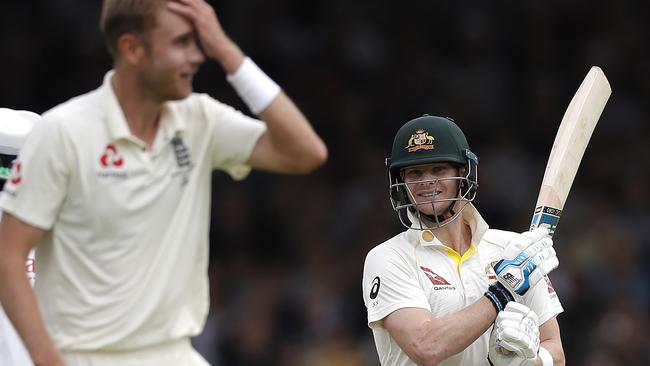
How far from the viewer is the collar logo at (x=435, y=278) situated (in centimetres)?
391

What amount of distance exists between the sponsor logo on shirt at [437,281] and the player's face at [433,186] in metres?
0.19

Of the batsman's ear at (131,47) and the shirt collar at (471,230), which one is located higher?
the batsman's ear at (131,47)

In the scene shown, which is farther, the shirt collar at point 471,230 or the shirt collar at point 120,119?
the shirt collar at point 471,230

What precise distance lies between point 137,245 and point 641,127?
673cm

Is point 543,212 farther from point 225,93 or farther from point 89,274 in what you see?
point 225,93

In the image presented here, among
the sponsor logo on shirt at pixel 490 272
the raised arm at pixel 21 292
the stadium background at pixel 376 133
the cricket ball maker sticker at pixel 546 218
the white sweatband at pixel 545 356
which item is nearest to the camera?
the raised arm at pixel 21 292

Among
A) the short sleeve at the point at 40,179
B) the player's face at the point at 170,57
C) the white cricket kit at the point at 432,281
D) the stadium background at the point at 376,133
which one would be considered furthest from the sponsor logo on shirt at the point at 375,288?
the stadium background at the point at 376,133

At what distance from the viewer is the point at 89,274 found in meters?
2.85

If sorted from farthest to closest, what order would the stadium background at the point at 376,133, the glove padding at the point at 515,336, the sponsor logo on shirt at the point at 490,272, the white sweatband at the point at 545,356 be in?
the stadium background at the point at 376,133, the sponsor logo on shirt at the point at 490,272, the white sweatband at the point at 545,356, the glove padding at the point at 515,336

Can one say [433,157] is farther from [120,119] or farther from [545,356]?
[120,119]

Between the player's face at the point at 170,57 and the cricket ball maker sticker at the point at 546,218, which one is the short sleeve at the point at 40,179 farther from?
the cricket ball maker sticker at the point at 546,218

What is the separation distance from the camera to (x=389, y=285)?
389 centimetres

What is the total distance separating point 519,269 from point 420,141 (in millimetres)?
571

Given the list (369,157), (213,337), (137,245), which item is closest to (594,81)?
(137,245)
